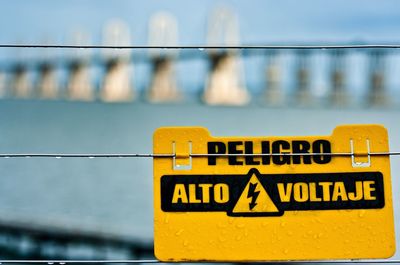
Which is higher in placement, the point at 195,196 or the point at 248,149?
the point at 248,149

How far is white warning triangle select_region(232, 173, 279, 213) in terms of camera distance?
147 cm

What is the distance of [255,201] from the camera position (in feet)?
4.83

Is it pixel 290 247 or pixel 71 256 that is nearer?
pixel 290 247

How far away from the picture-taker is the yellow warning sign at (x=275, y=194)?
1.46 metres

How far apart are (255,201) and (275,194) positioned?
5cm

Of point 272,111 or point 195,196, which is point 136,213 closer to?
point 195,196

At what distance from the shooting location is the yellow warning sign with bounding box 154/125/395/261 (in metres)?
1.46

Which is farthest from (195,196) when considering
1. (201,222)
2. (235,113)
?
(235,113)

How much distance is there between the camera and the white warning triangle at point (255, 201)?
57.9 inches

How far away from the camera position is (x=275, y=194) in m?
1.47

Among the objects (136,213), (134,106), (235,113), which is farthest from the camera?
(134,106)

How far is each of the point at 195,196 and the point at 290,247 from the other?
260mm

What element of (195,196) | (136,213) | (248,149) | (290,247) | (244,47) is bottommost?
(290,247)

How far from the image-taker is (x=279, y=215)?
58.0 inches
